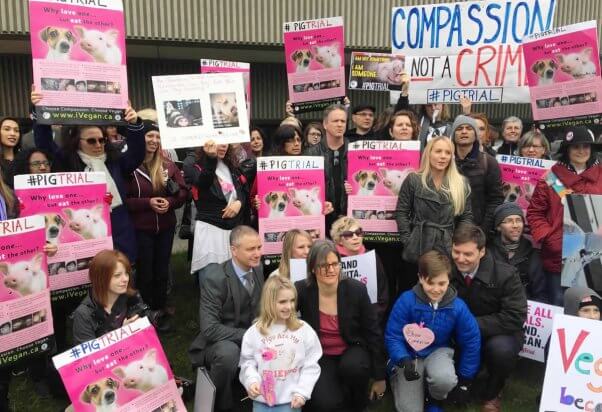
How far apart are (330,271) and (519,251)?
2.05 metres

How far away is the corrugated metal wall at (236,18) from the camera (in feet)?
32.6

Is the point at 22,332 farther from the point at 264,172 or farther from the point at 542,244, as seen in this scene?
the point at 542,244

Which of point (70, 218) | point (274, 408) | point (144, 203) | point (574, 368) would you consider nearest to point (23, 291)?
point (70, 218)

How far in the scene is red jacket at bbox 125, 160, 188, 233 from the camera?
4.75 m

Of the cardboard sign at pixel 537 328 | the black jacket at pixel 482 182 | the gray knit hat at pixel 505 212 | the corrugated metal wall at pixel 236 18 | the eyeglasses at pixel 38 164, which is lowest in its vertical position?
the cardboard sign at pixel 537 328

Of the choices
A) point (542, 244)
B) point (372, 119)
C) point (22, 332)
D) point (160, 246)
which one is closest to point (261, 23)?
point (372, 119)

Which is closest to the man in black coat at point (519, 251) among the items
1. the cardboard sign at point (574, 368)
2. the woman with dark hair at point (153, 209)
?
the cardboard sign at point (574, 368)

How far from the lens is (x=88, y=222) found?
3926 mm

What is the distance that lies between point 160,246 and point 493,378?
3.19 metres

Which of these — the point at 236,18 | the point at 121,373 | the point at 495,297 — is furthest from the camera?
the point at 236,18

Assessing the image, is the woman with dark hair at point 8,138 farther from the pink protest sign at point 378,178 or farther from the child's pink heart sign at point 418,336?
the child's pink heart sign at point 418,336

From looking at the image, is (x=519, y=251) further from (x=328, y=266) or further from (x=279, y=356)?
(x=279, y=356)

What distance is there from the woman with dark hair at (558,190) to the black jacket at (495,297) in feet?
2.46

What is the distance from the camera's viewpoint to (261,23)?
1077 centimetres
